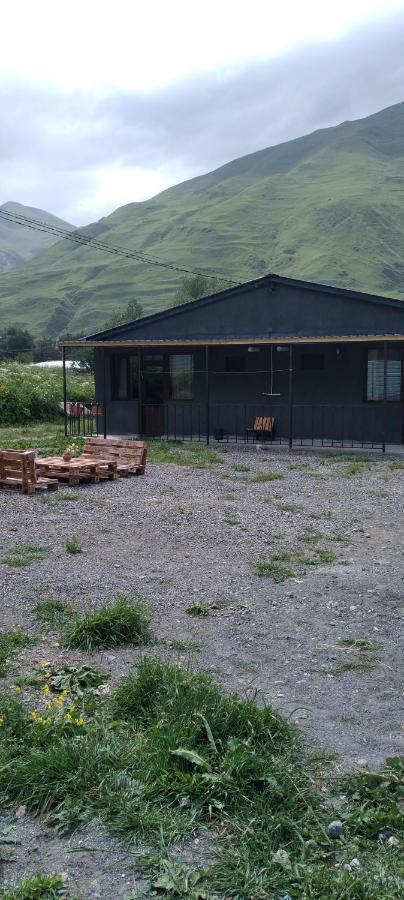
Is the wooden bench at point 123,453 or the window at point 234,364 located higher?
the window at point 234,364

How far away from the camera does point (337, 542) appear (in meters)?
8.88

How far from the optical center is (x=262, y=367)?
20438mm

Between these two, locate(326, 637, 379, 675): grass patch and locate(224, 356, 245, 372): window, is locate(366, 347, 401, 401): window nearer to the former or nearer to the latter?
locate(224, 356, 245, 372): window

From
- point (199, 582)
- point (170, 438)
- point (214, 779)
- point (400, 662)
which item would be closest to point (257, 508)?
point (199, 582)

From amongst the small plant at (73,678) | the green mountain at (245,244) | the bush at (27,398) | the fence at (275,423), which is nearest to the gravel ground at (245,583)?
the small plant at (73,678)

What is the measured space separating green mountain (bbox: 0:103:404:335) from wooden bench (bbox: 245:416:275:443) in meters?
81.1

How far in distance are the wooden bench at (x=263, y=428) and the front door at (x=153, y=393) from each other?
10.2 feet

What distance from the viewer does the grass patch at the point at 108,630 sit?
5.41 m

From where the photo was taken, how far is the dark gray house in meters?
Answer: 18.7

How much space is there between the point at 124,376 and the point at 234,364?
12.3ft

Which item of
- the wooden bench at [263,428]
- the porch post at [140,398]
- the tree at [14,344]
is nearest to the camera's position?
the wooden bench at [263,428]

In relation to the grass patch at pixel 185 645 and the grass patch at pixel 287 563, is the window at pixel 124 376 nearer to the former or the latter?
the grass patch at pixel 287 563

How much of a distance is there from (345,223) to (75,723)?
143 m

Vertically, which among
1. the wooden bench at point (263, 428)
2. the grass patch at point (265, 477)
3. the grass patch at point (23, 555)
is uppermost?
the wooden bench at point (263, 428)
